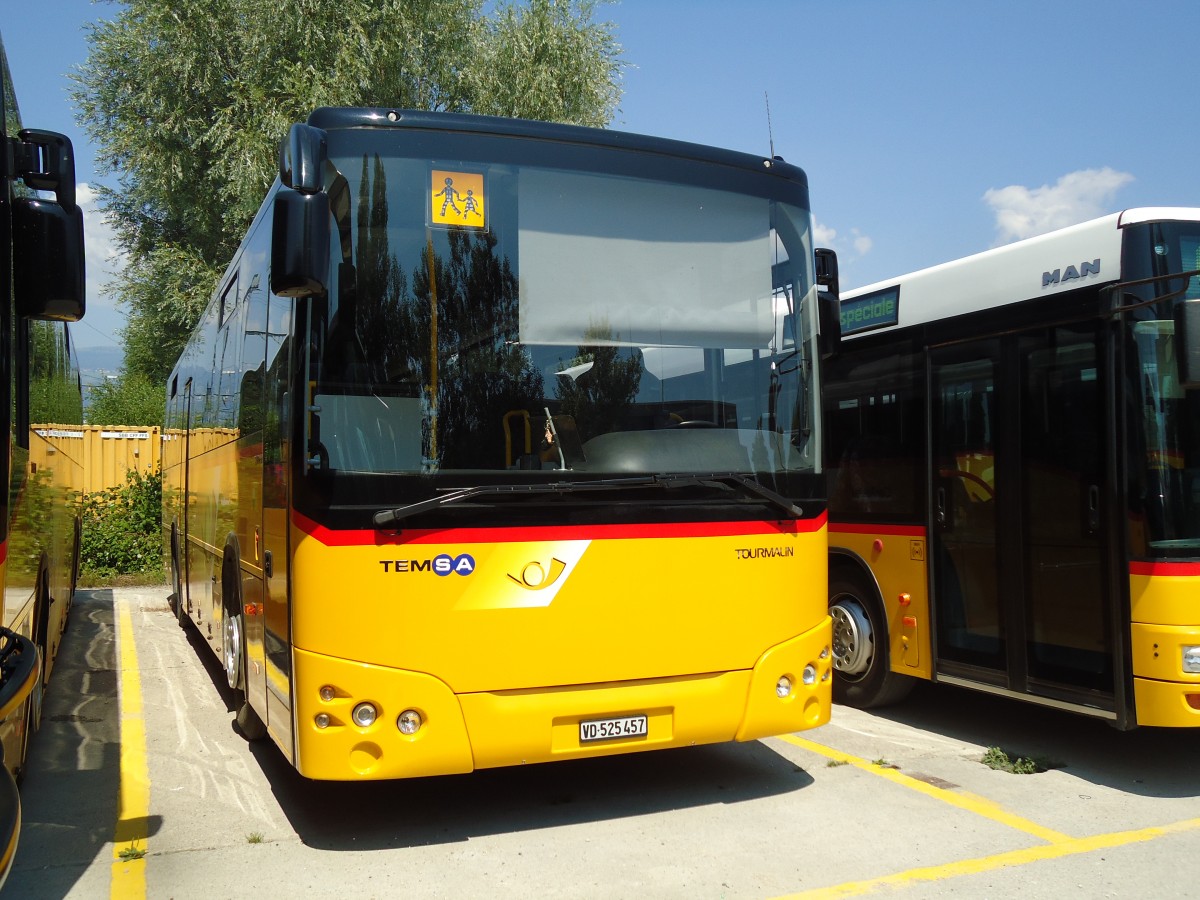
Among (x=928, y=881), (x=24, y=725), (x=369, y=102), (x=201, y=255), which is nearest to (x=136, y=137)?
(x=201, y=255)

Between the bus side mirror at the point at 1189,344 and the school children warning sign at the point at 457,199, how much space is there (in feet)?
11.4

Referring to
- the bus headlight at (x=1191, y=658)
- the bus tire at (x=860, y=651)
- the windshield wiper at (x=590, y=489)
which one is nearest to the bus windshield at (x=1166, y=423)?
the bus headlight at (x=1191, y=658)

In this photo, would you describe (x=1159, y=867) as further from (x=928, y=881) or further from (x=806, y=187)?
(x=806, y=187)

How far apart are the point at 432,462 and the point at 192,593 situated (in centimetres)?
635

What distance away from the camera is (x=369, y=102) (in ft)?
63.6

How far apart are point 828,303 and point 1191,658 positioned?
2655mm

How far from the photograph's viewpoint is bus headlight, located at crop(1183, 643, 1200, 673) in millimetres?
5641

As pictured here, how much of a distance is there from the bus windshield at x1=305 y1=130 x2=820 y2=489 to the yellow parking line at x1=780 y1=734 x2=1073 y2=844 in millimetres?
1922

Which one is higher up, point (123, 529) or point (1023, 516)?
point (1023, 516)

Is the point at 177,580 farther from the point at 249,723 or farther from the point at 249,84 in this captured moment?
the point at 249,84

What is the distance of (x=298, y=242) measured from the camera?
15.7ft

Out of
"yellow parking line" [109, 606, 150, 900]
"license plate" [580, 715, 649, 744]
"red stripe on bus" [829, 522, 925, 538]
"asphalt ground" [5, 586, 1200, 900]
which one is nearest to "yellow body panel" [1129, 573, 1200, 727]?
"asphalt ground" [5, 586, 1200, 900]

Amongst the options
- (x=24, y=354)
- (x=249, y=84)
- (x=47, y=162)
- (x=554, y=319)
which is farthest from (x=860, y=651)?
(x=249, y=84)

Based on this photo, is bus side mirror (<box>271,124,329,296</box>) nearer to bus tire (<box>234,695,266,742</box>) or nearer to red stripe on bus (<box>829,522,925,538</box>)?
bus tire (<box>234,695,266,742</box>)
